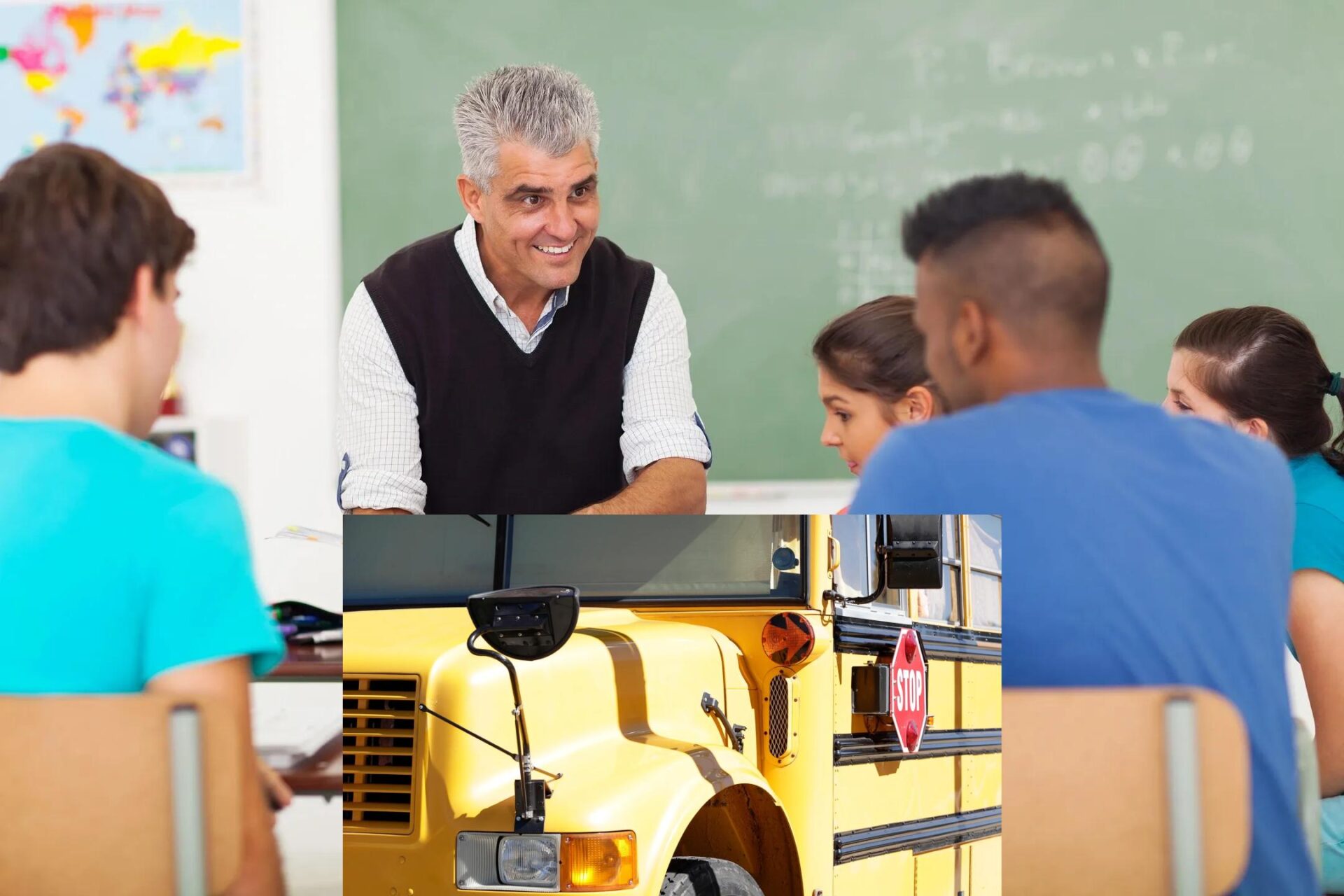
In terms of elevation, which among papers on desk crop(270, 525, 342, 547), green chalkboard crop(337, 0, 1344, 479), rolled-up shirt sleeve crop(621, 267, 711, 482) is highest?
green chalkboard crop(337, 0, 1344, 479)

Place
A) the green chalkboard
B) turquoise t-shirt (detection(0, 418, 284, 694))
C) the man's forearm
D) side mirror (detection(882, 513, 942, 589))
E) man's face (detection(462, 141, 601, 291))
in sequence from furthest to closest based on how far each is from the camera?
1. the green chalkboard
2. man's face (detection(462, 141, 601, 291))
3. the man's forearm
4. side mirror (detection(882, 513, 942, 589))
5. turquoise t-shirt (detection(0, 418, 284, 694))

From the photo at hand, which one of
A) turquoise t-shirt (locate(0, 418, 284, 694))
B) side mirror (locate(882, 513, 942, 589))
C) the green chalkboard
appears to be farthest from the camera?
the green chalkboard

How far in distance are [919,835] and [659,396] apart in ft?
2.00

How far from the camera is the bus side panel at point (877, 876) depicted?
1021 mm

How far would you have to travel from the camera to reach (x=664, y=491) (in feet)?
4.06

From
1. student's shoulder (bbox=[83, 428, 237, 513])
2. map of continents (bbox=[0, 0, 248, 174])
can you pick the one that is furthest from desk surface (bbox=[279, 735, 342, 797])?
map of continents (bbox=[0, 0, 248, 174])

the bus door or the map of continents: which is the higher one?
the map of continents

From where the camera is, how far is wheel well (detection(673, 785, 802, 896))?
39.3 inches

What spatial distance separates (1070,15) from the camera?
113 inches

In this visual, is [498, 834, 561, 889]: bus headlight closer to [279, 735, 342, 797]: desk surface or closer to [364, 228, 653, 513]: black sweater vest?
[279, 735, 342, 797]: desk surface

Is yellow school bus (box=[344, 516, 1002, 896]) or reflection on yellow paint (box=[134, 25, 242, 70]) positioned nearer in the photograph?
yellow school bus (box=[344, 516, 1002, 896])

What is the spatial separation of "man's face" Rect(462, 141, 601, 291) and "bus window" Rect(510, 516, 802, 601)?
0.50 metres

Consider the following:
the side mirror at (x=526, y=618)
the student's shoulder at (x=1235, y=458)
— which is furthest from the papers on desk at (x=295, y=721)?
the student's shoulder at (x=1235, y=458)

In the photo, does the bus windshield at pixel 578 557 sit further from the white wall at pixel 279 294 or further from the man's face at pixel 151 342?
the white wall at pixel 279 294
